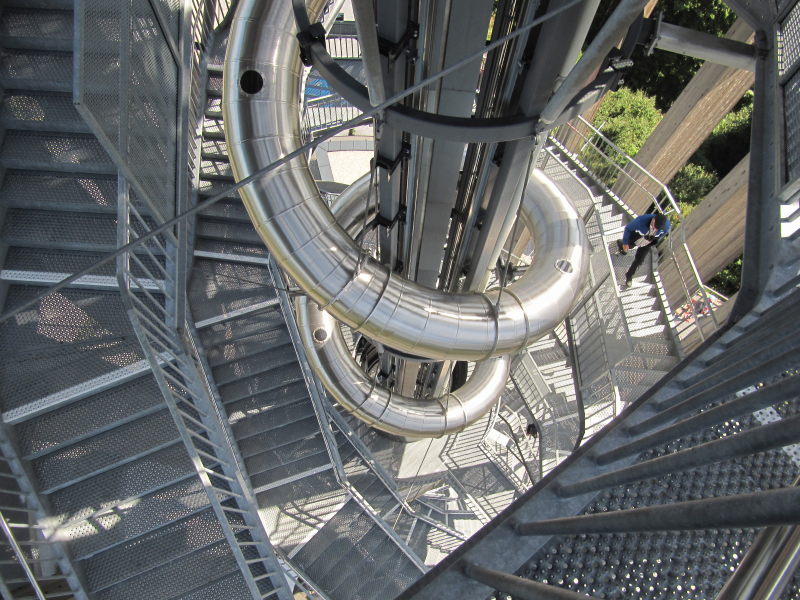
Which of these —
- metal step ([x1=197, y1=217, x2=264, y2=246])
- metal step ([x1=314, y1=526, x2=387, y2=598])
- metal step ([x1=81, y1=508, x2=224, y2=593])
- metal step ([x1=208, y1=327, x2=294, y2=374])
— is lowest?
metal step ([x1=314, y1=526, x2=387, y2=598])

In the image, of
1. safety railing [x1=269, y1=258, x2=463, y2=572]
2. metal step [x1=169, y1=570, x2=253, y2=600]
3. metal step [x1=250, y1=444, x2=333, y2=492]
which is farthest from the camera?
metal step [x1=250, y1=444, x2=333, y2=492]

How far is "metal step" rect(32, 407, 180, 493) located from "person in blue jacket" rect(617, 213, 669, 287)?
6.23m

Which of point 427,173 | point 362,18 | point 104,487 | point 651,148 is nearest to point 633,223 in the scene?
point 651,148

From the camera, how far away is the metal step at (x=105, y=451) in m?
5.08

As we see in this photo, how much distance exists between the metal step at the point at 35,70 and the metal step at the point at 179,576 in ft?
14.5

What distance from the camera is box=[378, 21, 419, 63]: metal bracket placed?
3684 mm

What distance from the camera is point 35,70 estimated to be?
489cm

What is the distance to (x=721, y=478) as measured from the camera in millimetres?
2795

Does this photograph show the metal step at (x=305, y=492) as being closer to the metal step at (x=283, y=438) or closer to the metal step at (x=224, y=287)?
the metal step at (x=283, y=438)

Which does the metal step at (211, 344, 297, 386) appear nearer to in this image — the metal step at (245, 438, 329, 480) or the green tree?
the metal step at (245, 438, 329, 480)

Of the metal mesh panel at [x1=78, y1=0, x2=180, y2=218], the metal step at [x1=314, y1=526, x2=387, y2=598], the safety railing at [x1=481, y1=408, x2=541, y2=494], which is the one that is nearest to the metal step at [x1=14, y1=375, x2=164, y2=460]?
the metal mesh panel at [x1=78, y1=0, x2=180, y2=218]

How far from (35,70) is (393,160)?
3214 mm

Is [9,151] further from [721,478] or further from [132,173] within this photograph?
[721,478]

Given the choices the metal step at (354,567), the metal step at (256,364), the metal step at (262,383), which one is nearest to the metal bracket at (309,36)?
the metal step at (256,364)
